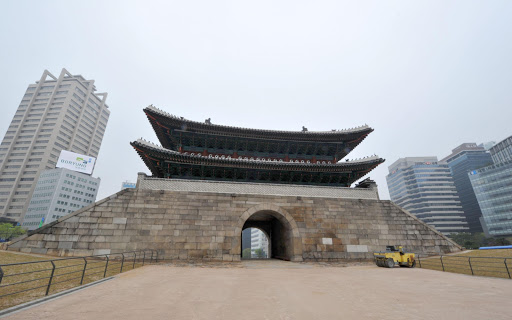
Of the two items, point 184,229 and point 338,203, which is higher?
point 338,203

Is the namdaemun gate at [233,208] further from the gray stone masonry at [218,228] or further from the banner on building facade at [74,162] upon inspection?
the banner on building facade at [74,162]

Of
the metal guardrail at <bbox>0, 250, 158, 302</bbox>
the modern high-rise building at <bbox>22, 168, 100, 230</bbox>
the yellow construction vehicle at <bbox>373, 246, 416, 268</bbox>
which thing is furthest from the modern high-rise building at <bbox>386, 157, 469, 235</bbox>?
the modern high-rise building at <bbox>22, 168, 100, 230</bbox>

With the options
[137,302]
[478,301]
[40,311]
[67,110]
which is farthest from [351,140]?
[67,110]

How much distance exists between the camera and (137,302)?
485 centimetres

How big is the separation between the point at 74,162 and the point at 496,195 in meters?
119

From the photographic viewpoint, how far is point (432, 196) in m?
84.5

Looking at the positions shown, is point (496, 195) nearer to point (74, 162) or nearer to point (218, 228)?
point (218, 228)

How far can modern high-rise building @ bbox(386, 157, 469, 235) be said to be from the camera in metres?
81.6

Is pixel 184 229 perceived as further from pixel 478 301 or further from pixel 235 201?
pixel 478 301

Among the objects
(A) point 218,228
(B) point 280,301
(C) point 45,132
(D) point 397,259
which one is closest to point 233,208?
(A) point 218,228

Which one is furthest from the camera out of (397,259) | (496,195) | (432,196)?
(432,196)

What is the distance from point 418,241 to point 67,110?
106 meters

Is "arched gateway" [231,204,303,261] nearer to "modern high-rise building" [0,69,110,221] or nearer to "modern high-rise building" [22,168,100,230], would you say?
"modern high-rise building" [22,168,100,230]

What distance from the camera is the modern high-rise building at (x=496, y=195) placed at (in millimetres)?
57522
